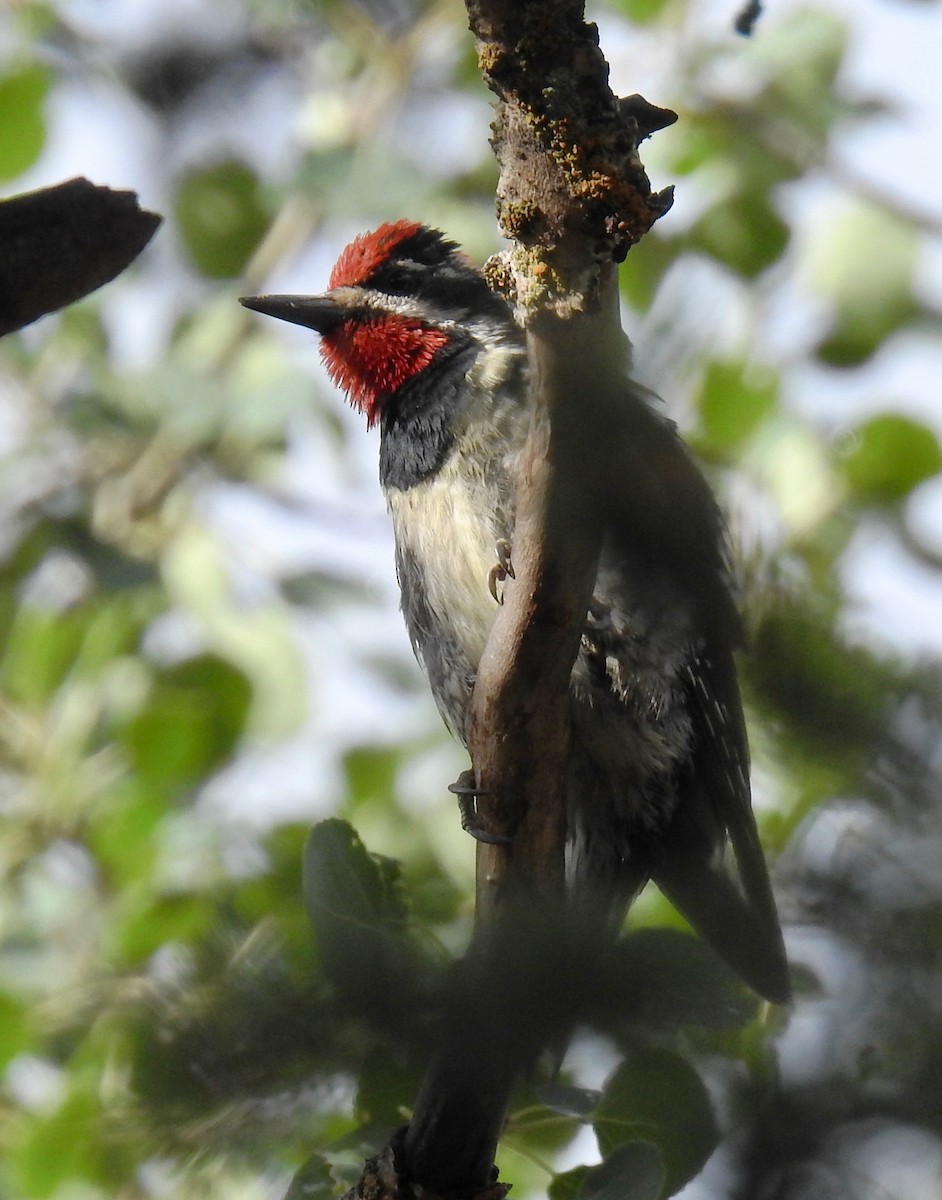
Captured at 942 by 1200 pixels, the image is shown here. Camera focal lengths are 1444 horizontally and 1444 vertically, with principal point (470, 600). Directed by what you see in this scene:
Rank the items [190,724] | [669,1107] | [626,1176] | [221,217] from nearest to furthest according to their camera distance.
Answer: [669,1107] < [626,1176] < [190,724] < [221,217]

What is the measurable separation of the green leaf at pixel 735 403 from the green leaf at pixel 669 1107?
1.19 metres

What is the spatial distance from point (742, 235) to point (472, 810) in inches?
75.4

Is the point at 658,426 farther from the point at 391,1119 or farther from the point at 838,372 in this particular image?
the point at 838,372

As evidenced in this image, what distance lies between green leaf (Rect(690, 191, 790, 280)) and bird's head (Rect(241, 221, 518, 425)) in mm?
535

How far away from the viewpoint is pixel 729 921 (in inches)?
70.3

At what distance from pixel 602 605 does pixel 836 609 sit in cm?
162

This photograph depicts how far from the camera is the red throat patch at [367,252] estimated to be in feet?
10.9

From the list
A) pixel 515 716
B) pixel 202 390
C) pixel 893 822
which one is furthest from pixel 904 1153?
pixel 202 390

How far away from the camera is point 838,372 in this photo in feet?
10.9

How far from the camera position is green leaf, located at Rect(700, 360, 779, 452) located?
217cm

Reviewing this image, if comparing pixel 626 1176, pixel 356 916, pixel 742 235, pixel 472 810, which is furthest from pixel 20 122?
pixel 626 1176

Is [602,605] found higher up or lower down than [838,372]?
lower down

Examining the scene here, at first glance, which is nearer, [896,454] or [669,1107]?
[669,1107]

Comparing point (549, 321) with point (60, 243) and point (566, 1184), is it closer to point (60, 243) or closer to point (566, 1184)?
point (60, 243)
